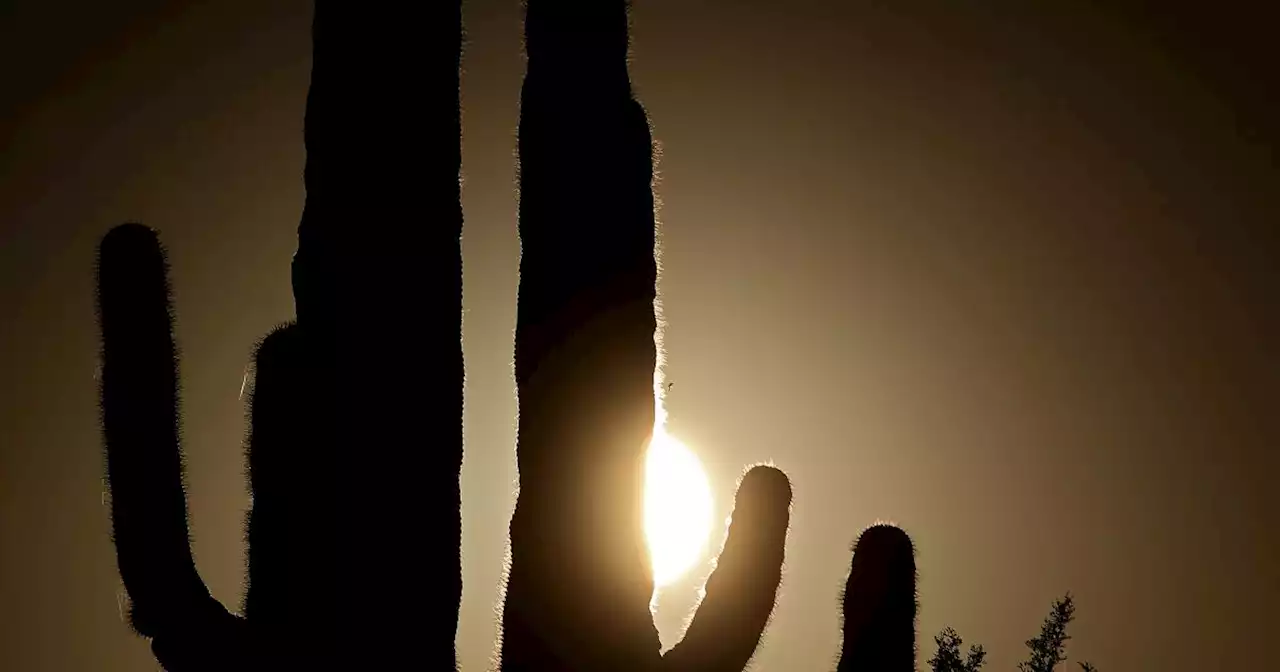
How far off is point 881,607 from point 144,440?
3.68 meters

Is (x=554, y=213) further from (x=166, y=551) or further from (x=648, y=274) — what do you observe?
(x=166, y=551)

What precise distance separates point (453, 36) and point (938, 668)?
1733 centimetres

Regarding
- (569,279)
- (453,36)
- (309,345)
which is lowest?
(309,345)

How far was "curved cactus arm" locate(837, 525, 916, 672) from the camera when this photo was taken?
588cm

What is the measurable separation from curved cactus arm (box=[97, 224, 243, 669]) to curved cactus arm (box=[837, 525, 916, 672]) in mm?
3126

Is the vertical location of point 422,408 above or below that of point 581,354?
below

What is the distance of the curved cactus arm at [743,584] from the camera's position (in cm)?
547

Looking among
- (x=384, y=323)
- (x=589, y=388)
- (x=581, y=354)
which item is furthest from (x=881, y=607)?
(x=384, y=323)

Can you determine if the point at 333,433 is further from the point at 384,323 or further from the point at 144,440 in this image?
the point at 144,440

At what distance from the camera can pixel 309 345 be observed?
16.1 feet

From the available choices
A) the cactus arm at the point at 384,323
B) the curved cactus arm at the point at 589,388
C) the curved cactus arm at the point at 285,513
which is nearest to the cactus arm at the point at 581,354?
the curved cactus arm at the point at 589,388

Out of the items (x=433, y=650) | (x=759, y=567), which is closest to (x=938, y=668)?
(x=759, y=567)

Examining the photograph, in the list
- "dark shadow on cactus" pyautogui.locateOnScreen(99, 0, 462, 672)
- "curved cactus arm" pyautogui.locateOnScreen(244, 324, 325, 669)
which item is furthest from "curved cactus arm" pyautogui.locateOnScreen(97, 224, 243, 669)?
"curved cactus arm" pyautogui.locateOnScreen(244, 324, 325, 669)

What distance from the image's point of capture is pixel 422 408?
16.2ft
